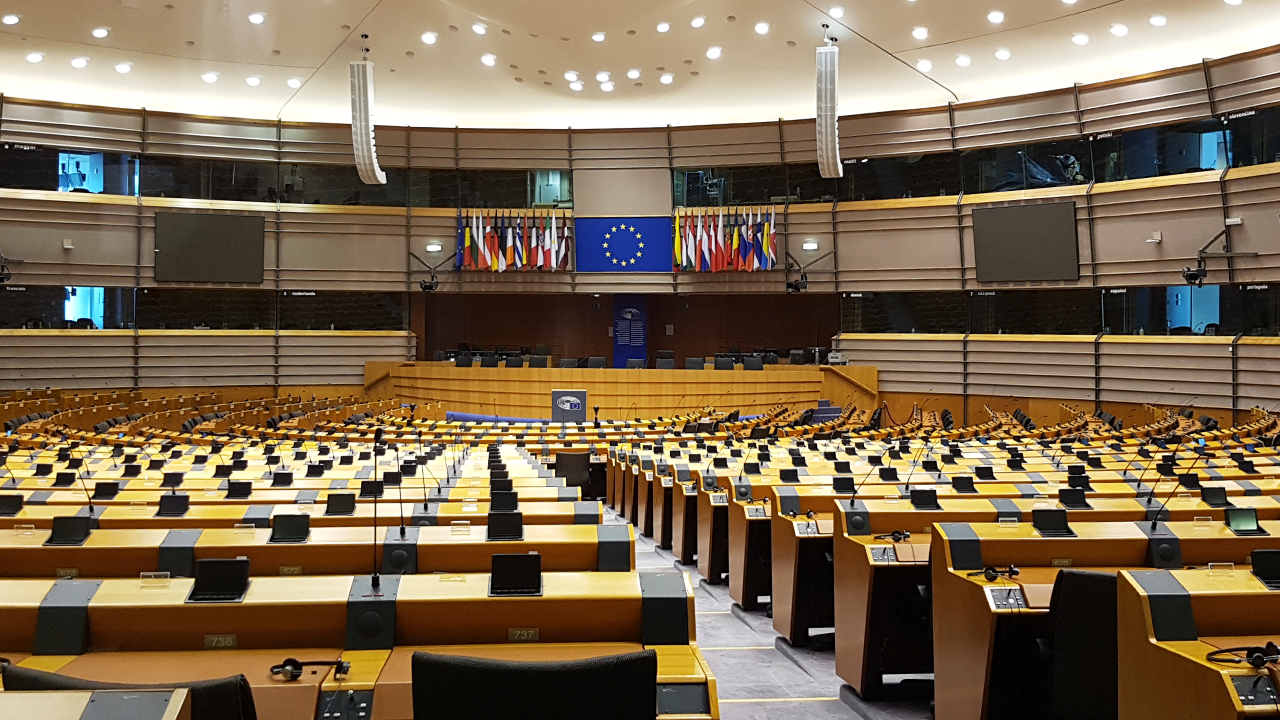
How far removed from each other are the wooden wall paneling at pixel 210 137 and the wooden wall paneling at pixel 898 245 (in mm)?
15783

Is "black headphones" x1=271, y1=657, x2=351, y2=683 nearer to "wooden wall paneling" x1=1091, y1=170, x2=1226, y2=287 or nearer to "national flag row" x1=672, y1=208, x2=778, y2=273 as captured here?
"wooden wall paneling" x1=1091, y1=170, x2=1226, y2=287

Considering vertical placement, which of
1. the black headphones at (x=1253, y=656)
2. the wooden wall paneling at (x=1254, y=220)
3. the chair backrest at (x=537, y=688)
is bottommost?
the black headphones at (x=1253, y=656)

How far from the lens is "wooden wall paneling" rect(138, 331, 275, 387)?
24.3m

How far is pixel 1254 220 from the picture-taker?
19.6 m

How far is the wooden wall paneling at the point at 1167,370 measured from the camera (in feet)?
65.0

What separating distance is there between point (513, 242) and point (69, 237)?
11165mm

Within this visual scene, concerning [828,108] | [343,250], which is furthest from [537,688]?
[343,250]

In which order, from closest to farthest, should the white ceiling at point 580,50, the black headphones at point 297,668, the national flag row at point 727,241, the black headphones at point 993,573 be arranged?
the black headphones at point 297,668
the black headphones at point 993,573
the white ceiling at point 580,50
the national flag row at point 727,241

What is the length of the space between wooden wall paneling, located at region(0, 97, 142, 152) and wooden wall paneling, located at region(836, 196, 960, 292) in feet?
61.6

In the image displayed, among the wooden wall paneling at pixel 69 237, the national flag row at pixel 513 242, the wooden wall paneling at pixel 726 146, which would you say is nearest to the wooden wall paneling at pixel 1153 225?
the wooden wall paneling at pixel 726 146

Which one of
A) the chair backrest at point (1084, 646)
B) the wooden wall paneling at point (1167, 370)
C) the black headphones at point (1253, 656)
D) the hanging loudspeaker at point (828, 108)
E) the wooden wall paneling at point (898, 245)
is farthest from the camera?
the wooden wall paneling at point (898, 245)

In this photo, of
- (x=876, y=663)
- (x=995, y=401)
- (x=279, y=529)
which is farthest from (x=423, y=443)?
(x=995, y=401)

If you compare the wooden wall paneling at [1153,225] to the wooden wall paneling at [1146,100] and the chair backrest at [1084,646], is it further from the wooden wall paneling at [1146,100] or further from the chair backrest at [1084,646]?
the chair backrest at [1084,646]

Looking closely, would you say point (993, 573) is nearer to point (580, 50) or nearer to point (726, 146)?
point (580, 50)
